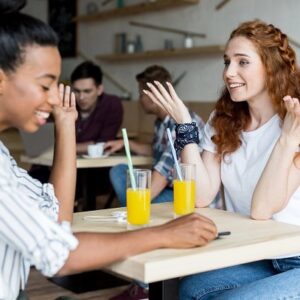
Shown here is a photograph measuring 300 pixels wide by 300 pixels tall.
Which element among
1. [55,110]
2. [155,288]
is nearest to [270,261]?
[155,288]

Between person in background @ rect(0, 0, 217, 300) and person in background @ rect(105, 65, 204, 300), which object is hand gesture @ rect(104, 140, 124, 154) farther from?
person in background @ rect(0, 0, 217, 300)

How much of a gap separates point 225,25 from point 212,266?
3700 millimetres

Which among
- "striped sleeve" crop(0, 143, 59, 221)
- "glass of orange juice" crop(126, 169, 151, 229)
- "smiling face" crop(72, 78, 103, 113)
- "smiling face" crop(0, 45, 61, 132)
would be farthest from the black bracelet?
"smiling face" crop(72, 78, 103, 113)

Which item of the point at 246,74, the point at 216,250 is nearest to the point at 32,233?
the point at 216,250

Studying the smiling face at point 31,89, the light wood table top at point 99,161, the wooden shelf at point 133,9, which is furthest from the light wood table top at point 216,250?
the wooden shelf at point 133,9

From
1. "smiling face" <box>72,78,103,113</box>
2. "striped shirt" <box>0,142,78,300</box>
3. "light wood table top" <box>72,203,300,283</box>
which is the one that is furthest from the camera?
"smiling face" <box>72,78,103,113</box>

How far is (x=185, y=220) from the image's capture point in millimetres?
1320

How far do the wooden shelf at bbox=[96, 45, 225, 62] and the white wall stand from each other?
0.05 metres

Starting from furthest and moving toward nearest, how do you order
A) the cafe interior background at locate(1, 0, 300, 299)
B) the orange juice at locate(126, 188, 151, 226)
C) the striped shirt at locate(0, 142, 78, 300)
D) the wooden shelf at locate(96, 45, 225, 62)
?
the wooden shelf at locate(96, 45, 225, 62), the cafe interior background at locate(1, 0, 300, 299), the orange juice at locate(126, 188, 151, 226), the striped shirt at locate(0, 142, 78, 300)

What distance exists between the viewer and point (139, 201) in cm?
151

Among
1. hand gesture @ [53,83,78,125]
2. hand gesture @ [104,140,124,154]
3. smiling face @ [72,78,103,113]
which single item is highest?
hand gesture @ [53,83,78,125]

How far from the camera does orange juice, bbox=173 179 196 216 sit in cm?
165

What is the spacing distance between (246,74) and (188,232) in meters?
0.76

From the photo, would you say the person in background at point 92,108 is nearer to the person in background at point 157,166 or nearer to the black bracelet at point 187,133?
the person in background at point 157,166
